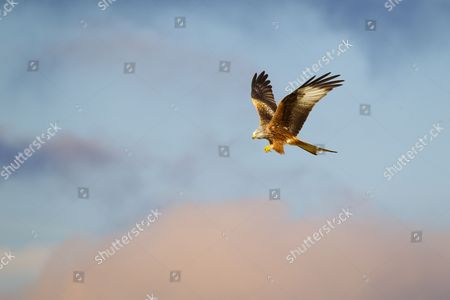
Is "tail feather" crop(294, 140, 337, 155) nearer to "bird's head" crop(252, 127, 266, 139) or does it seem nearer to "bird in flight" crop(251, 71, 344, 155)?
"bird in flight" crop(251, 71, 344, 155)

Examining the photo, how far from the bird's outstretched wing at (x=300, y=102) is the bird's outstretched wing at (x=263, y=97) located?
2482 millimetres

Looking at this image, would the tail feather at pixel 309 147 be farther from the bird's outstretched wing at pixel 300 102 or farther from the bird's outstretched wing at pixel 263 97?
the bird's outstretched wing at pixel 263 97

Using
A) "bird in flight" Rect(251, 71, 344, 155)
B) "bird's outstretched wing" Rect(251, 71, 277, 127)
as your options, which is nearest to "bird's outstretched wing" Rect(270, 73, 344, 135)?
"bird in flight" Rect(251, 71, 344, 155)

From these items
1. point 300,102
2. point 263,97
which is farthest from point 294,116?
point 263,97

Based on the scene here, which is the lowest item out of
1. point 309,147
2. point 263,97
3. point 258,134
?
point 309,147

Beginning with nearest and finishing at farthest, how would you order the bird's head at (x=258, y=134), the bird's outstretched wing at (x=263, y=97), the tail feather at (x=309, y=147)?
the tail feather at (x=309, y=147) → the bird's head at (x=258, y=134) → the bird's outstretched wing at (x=263, y=97)

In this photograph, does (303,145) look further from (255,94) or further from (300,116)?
(255,94)

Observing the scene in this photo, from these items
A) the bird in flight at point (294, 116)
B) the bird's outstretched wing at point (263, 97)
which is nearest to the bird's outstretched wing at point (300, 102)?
the bird in flight at point (294, 116)

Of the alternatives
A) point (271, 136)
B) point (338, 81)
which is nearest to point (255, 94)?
point (271, 136)

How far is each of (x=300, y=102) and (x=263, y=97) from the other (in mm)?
5039

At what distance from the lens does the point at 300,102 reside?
1558 centimetres

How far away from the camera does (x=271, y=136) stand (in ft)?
54.2

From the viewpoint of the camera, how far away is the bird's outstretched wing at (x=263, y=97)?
19.2 m

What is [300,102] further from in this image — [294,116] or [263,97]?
[263,97]
